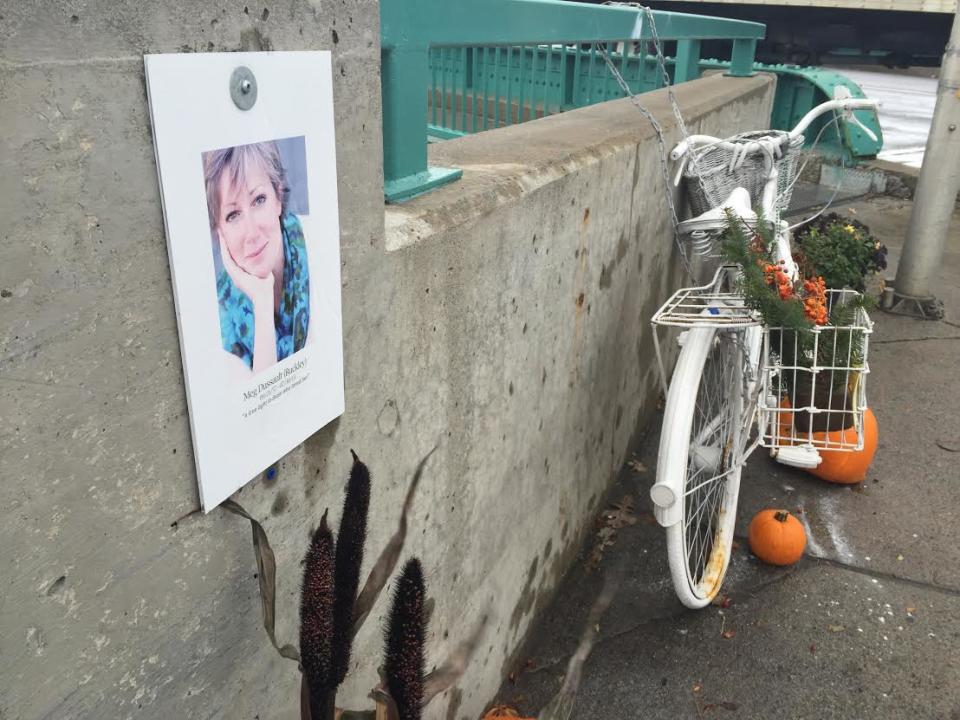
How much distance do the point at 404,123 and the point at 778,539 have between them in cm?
241

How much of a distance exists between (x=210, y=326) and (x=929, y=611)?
3.08m

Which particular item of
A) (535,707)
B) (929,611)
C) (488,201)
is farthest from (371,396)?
(929,611)

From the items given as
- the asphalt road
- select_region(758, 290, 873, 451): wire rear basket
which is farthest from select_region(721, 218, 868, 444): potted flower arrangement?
the asphalt road

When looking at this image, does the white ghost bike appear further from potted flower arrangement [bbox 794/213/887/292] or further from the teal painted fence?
the teal painted fence

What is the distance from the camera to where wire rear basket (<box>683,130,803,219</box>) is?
3.60 metres

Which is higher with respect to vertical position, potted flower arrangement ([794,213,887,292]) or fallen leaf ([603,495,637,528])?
potted flower arrangement ([794,213,887,292])

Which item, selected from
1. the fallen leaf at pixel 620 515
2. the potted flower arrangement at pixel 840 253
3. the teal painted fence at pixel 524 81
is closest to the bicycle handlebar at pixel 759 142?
the potted flower arrangement at pixel 840 253

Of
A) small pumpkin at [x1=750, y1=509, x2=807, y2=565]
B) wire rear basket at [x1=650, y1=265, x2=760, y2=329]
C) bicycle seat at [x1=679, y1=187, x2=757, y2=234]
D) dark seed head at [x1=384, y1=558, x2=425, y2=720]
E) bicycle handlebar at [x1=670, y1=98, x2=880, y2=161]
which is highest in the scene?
bicycle handlebar at [x1=670, y1=98, x2=880, y2=161]

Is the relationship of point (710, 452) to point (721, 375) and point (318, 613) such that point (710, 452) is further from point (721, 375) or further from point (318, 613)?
point (318, 613)

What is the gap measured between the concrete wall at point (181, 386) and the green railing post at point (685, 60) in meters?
3.79

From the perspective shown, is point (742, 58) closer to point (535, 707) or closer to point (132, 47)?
point (535, 707)

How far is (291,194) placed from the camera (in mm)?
1319

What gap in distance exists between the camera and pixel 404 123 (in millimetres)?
1995

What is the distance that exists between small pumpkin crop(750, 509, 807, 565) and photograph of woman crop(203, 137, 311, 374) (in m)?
2.65
